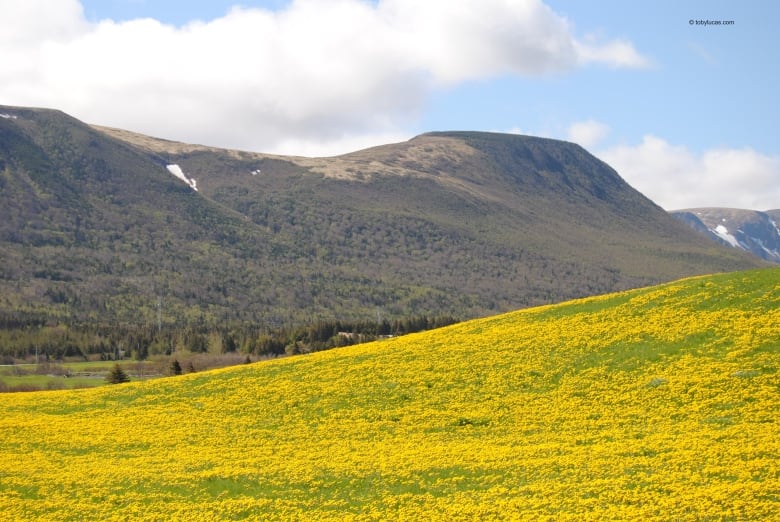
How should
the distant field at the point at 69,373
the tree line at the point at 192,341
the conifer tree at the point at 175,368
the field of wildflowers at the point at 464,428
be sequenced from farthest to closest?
the tree line at the point at 192,341, the distant field at the point at 69,373, the conifer tree at the point at 175,368, the field of wildflowers at the point at 464,428

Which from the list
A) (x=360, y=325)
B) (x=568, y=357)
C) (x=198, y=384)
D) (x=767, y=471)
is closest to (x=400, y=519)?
(x=767, y=471)

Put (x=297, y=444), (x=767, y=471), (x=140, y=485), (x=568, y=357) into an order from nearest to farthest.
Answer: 1. (x=767, y=471)
2. (x=140, y=485)
3. (x=297, y=444)
4. (x=568, y=357)

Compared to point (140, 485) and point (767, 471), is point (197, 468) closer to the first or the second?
point (140, 485)

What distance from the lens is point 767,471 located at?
25.4 m

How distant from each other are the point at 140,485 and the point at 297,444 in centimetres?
800

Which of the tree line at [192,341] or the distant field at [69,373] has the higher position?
the tree line at [192,341]

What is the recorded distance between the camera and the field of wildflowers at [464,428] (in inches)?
1060

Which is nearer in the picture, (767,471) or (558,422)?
(767,471)

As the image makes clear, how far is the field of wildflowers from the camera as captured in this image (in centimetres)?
2692

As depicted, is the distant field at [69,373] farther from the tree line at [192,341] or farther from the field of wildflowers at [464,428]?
the field of wildflowers at [464,428]

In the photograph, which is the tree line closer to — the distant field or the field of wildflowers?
the distant field

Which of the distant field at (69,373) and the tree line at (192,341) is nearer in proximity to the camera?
the distant field at (69,373)

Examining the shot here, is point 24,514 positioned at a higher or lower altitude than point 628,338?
lower

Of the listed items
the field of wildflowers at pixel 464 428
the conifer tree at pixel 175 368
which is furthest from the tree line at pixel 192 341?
the field of wildflowers at pixel 464 428
